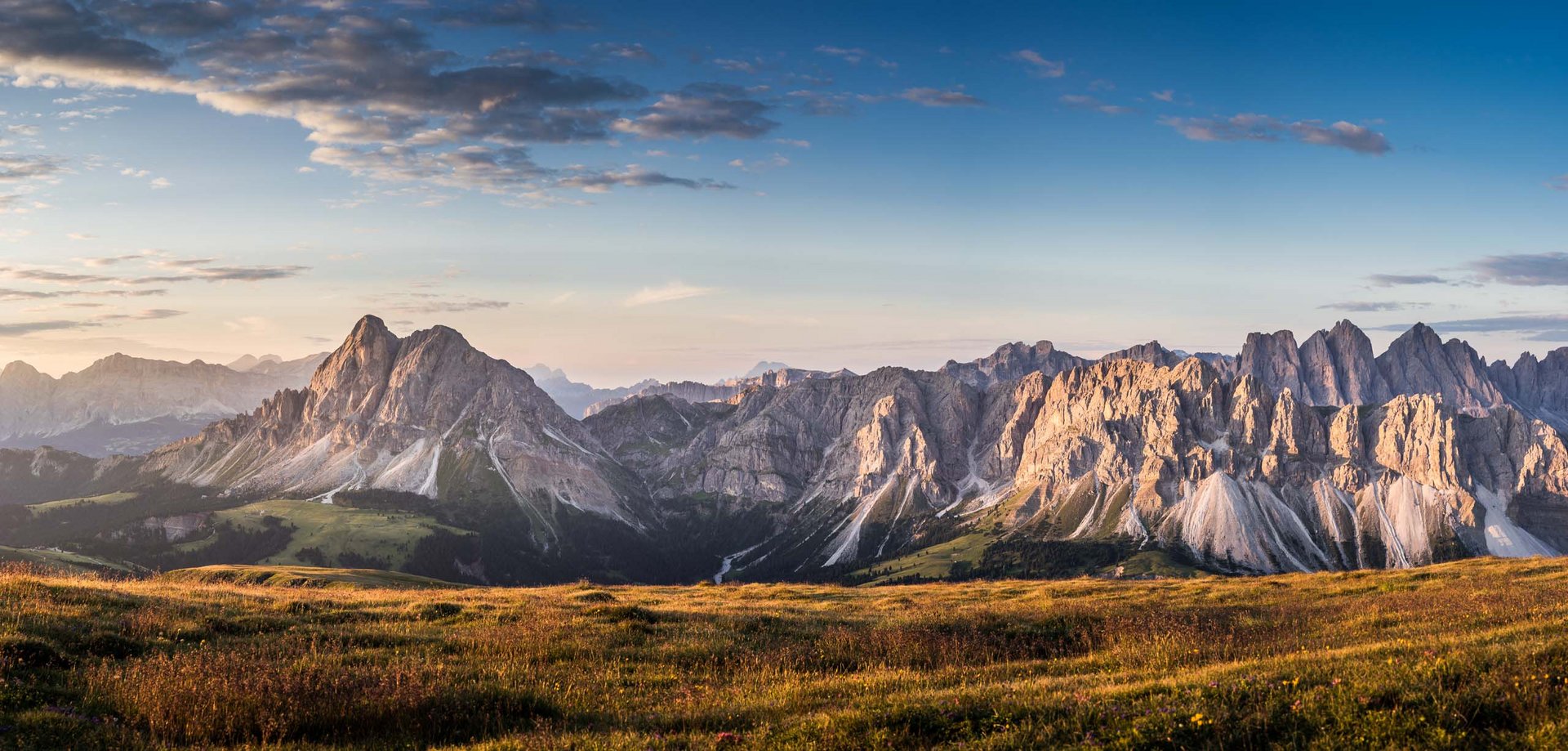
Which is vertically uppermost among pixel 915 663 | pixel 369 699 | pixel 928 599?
pixel 369 699

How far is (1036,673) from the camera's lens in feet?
68.3

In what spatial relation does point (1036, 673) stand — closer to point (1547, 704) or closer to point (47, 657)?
point (1547, 704)

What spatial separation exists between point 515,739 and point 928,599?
38.7 metres

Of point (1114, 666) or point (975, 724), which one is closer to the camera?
point (975, 724)

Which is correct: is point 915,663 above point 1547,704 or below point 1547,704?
below

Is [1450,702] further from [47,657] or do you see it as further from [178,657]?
[47,657]

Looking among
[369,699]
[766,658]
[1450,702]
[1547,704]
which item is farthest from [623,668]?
[1547,704]

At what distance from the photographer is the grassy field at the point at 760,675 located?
1422 cm

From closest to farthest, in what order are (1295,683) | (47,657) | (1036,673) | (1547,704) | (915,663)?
(1547,704)
(1295,683)
(47,657)
(1036,673)
(915,663)

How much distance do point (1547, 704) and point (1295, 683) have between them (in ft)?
12.2

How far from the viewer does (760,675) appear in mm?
20891

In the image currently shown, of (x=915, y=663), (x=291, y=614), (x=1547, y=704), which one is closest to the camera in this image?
(x=1547, y=704)

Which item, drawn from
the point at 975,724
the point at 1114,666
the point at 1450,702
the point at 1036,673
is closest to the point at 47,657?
the point at 975,724

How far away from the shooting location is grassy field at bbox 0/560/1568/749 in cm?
1422
